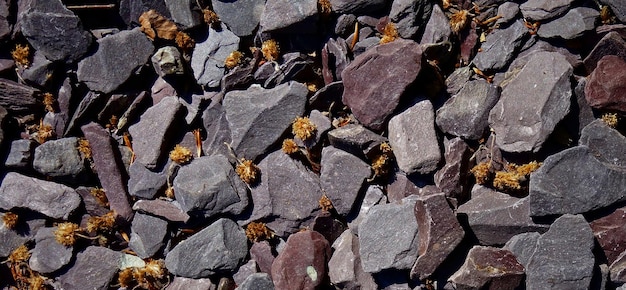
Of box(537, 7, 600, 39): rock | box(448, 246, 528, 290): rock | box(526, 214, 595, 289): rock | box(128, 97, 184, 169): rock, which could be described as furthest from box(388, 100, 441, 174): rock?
box(128, 97, 184, 169): rock

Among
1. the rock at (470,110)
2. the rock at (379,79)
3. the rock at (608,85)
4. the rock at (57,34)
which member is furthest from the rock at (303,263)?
A: the rock at (57,34)

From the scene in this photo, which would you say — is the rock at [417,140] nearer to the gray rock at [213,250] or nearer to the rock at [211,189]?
the rock at [211,189]

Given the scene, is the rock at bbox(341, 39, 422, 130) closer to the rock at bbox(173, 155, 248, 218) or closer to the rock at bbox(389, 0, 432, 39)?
the rock at bbox(389, 0, 432, 39)

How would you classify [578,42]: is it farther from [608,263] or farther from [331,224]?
[331,224]

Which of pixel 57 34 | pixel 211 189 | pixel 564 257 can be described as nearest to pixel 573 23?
pixel 564 257

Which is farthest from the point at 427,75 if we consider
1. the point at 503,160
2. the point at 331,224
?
the point at 331,224

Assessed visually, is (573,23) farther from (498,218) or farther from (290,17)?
(290,17)
